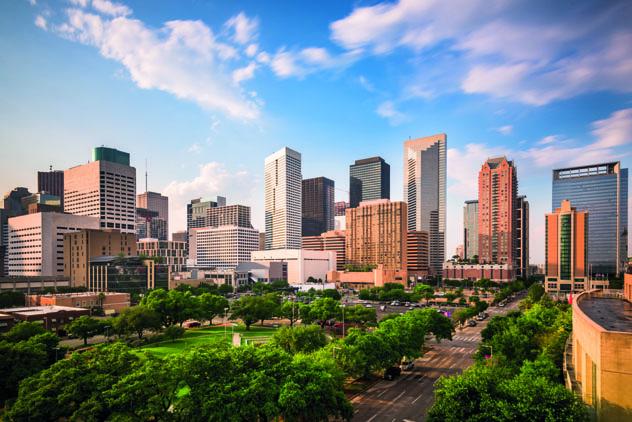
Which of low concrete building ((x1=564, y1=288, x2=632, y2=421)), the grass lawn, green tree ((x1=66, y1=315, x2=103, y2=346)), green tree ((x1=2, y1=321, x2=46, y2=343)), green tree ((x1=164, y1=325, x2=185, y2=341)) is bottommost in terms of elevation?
the grass lawn

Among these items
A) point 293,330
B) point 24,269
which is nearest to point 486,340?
point 293,330

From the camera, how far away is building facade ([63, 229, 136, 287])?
518ft

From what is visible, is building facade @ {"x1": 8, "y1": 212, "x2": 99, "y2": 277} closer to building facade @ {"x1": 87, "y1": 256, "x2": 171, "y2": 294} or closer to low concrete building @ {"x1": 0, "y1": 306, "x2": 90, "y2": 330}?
building facade @ {"x1": 87, "y1": 256, "x2": 171, "y2": 294}

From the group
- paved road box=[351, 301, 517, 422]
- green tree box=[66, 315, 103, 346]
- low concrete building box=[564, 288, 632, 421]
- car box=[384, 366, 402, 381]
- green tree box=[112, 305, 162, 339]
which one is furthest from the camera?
green tree box=[112, 305, 162, 339]

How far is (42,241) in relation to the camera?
17538 cm

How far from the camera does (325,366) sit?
1464 inches

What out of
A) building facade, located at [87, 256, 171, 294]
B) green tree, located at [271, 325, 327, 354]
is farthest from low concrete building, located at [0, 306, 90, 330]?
building facade, located at [87, 256, 171, 294]

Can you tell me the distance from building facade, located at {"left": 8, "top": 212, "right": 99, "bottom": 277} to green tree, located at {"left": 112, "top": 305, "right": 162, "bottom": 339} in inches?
5179

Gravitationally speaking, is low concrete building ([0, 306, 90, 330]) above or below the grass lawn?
above

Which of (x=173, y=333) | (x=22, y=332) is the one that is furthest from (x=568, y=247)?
(x=22, y=332)

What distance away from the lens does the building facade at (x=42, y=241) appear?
17625 centimetres

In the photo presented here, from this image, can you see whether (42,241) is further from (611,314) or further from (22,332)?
(611,314)

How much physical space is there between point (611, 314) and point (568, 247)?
163 metres

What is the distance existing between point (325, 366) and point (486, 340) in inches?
1325
